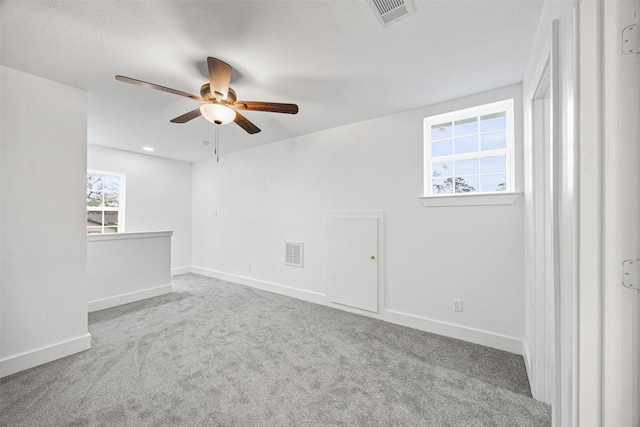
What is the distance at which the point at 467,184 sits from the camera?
269cm

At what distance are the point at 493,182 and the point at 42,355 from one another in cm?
426

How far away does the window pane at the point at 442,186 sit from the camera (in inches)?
110

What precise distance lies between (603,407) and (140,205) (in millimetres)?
6082

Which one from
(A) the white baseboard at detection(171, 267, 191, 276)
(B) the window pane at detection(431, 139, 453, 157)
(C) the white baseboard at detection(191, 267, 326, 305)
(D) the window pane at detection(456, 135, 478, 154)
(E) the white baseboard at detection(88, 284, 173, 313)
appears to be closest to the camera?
(D) the window pane at detection(456, 135, 478, 154)

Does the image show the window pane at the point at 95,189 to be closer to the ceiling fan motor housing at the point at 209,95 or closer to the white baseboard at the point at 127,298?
the white baseboard at the point at 127,298

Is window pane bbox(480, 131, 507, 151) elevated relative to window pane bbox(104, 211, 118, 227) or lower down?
elevated

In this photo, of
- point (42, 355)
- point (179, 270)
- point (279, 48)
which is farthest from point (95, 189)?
point (279, 48)

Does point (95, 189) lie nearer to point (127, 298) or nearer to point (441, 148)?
point (127, 298)

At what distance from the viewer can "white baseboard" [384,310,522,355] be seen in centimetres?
234

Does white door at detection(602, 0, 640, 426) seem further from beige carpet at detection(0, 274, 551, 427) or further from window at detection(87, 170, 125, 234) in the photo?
Result: window at detection(87, 170, 125, 234)

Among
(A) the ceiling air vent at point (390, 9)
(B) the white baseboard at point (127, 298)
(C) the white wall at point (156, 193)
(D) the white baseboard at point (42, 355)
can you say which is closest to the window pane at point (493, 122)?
(A) the ceiling air vent at point (390, 9)

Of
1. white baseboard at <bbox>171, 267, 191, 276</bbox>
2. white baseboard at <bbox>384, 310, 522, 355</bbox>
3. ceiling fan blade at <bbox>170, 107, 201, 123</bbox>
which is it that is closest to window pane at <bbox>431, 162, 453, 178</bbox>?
white baseboard at <bbox>384, 310, 522, 355</bbox>

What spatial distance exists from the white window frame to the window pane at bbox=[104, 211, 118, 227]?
5240 millimetres

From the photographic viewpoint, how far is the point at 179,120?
2.39 metres
